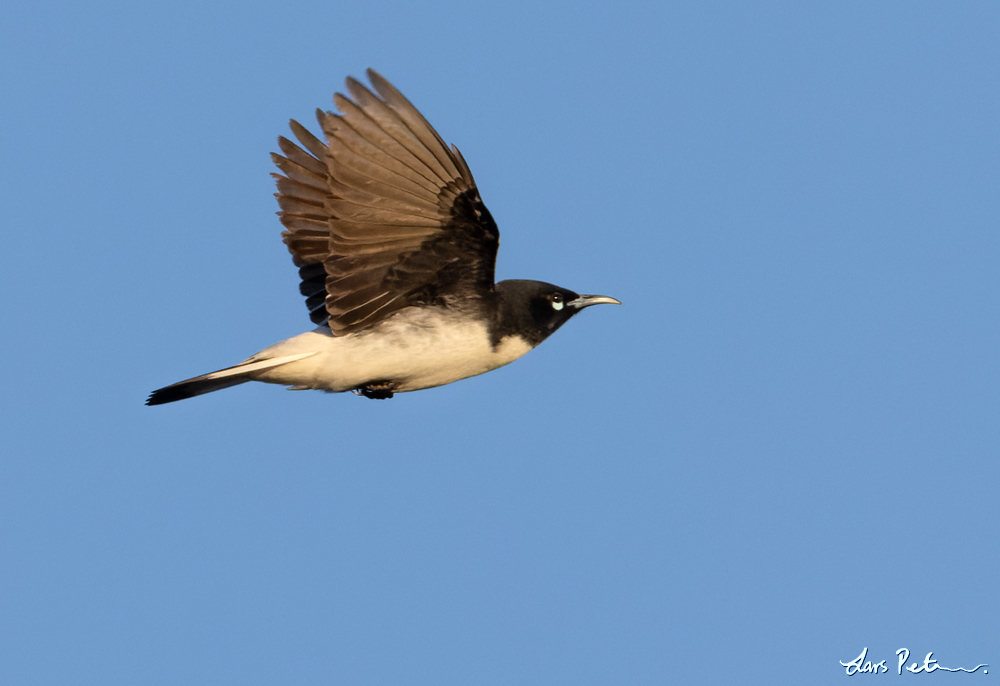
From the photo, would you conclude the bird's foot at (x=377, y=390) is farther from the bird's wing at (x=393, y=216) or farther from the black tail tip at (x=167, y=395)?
the black tail tip at (x=167, y=395)

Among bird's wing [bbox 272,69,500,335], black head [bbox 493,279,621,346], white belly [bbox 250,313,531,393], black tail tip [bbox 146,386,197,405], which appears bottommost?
black tail tip [bbox 146,386,197,405]

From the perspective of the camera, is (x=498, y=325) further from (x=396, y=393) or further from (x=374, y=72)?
(x=374, y=72)

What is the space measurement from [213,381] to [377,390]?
1.57 meters

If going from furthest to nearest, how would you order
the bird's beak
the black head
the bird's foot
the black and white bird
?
the bird's beak
the black head
the bird's foot
the black and white bird

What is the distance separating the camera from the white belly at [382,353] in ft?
32.0

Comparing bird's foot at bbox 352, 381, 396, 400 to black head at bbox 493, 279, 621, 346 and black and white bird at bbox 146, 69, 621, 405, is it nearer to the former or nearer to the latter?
black and white bird at bbox 146, 69, 621, 405

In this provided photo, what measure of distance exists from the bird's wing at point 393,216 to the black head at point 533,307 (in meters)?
0.43

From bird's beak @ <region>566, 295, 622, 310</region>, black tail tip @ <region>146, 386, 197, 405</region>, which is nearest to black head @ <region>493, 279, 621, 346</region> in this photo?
bird's beak @ <region>566, 295, 622, 310</region>

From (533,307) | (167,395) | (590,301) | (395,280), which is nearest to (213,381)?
(167,395)

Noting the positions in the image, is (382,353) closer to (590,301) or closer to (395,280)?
(395,280)

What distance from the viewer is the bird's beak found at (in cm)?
1105

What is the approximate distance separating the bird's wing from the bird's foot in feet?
2.23

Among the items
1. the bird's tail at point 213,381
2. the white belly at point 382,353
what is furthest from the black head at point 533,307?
the bird's tail at point 213,381

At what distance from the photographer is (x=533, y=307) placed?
1064 centimetres
